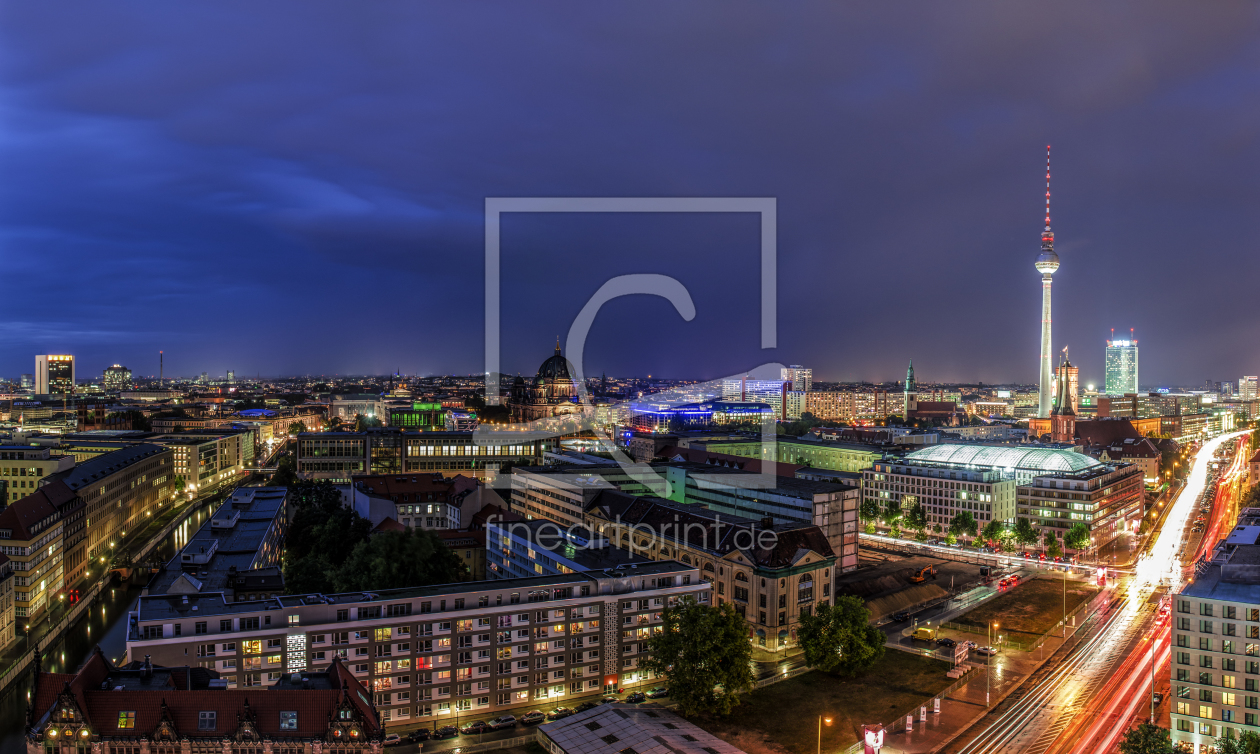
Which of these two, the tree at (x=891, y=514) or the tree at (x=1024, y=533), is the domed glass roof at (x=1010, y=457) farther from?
the tree at (x=891, y=514)

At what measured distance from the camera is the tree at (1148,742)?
2477 centimetres

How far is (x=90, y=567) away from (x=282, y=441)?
264 feet

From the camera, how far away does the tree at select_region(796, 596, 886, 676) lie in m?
35.1

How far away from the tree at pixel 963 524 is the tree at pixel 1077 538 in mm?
6544

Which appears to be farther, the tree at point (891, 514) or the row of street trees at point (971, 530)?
the tree at point (891, 514)

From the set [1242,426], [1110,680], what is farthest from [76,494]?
[1242,426]

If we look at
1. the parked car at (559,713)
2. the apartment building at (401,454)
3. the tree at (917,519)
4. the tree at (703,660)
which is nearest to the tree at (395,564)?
the parked car at (559,713)

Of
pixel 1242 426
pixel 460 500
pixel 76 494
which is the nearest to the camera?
pixel 76 494

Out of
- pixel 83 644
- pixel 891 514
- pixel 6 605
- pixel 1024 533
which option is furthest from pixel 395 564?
pixel 1024 533

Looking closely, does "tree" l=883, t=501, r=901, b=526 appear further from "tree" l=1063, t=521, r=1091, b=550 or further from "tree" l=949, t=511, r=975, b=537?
"tree" l=1063, t=521, r=1091, b=550

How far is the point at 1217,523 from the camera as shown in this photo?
6925 centimetres

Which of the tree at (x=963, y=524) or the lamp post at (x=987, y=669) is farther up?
the tree at (x=963, y=524)

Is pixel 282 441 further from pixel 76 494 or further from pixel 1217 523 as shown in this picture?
pixel 1217 523

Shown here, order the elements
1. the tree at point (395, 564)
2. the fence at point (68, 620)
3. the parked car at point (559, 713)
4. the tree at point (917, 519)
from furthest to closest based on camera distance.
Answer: the tree at point (917, 519) → the tree at point (395, 564) → the fence at point (68, 620) → the parked car at point (559, 713)
